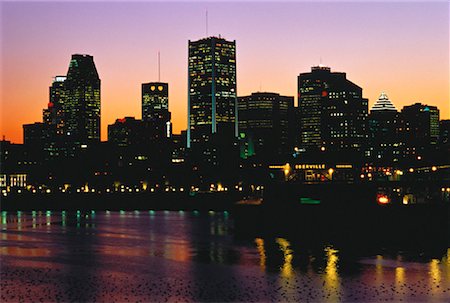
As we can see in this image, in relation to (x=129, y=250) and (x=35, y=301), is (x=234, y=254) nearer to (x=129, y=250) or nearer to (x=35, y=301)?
(x=129, y=250)

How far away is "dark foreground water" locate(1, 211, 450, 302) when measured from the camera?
37.4 meters

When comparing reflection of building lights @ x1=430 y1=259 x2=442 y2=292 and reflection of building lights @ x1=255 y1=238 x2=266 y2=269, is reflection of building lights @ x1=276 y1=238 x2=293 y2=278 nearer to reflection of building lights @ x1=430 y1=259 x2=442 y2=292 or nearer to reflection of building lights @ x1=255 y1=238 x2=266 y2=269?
reflection of building lights @ x1=255 y1=238 x2=266 y2=269

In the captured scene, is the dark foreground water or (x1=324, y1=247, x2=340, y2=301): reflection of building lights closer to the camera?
the dark foreground water

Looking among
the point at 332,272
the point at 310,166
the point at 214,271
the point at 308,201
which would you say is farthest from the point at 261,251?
the point at 310,166

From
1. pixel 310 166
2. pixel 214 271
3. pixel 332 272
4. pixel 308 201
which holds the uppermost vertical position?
pixel 310 166

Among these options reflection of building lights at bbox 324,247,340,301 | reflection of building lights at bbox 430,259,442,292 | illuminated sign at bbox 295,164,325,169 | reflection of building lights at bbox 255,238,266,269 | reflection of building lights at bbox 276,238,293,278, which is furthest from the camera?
illuminated sign at bbox 295,164,325,169

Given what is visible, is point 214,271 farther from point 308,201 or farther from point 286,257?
point 308,201

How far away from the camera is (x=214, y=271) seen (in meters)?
46.3

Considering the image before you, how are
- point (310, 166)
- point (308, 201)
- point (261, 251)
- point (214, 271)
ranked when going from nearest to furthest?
point (214, 271) → point (261, 251) → point (308, 201) → point (310, 166)

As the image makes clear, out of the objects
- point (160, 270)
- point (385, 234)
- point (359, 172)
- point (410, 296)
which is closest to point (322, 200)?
point (385, 234)

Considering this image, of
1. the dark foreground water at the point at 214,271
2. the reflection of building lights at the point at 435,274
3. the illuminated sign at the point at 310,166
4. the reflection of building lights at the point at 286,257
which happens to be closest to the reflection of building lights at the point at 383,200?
the dark foreground water at the point at 214,271

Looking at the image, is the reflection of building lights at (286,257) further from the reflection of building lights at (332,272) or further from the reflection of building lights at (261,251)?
the reflection of building lights at (332,272)

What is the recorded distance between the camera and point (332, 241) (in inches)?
2435

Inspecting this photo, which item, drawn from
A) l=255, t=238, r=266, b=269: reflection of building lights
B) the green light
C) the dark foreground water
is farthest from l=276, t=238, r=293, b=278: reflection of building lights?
the green light
